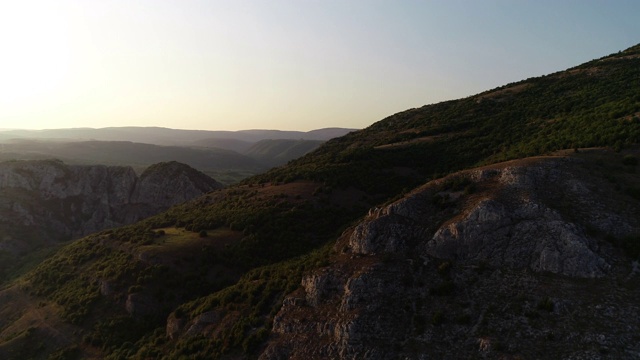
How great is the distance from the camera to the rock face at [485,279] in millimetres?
23866

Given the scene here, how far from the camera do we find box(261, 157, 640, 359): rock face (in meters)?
23.9

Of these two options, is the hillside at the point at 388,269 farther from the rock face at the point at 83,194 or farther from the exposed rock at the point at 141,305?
the rock face at the point at 83,194

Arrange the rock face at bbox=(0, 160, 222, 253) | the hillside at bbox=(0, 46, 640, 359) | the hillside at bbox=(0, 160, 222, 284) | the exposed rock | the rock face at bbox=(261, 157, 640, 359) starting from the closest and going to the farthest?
the rock face at bbox=(261, 157, 640, 359), the hillside at bbox=(0, 46, 640, 359), the exposed rock, the hillside at bbox=(0, 160, 222, 284), the rock face at bbox=(0, 160, 222, 253)

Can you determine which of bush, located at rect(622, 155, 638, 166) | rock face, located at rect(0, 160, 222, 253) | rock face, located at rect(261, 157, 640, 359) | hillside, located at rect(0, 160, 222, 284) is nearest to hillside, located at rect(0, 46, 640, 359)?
rock face, located at rect(261, 157, 640, 359)

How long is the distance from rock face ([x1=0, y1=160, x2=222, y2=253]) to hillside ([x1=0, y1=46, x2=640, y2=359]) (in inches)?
2071

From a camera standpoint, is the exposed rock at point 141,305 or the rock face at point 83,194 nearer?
the exposed rock at point 141,305

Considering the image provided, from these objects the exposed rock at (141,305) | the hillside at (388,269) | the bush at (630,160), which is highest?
the bush at (630,160)

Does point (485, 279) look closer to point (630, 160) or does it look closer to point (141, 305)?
point (630, 160)

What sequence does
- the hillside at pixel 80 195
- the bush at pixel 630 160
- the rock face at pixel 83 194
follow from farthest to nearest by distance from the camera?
the rock face at pixel 83 194 → the hillside at pixel 80 195 → the bush at pixel 630 160

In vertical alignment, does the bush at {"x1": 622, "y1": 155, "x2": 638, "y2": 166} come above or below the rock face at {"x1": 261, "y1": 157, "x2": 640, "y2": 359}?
above

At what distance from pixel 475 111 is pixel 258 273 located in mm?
69219

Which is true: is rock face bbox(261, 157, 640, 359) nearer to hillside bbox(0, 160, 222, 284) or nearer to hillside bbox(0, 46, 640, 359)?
hillside bbox(0, 46, 640, 359)

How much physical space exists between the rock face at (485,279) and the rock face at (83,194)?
9581cm

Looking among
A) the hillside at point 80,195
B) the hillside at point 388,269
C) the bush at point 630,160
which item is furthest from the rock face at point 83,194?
the bush at point 630,160
